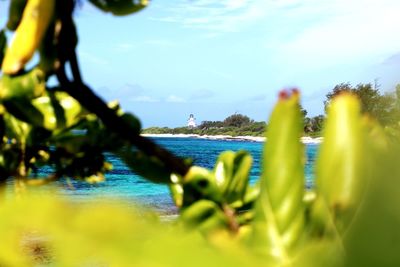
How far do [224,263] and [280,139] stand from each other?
0.72 feet

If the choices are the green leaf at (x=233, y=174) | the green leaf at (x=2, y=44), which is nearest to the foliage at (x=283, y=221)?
the green leaf at (x=233, y=174)

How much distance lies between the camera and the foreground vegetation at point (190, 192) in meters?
0.16

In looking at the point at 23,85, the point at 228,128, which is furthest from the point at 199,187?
the point at 228,128

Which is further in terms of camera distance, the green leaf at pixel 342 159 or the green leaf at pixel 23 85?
the green leaf at pixel 23 85

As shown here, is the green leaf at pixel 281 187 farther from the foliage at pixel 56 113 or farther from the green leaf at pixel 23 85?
the green leaf at pixel 23 85

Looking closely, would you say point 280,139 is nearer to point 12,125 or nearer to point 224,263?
point 224,263

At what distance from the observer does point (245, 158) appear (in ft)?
2.42

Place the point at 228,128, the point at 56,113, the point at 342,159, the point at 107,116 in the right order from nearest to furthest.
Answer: the point at 342,159 → the point at 107,116 → the point at 56,113 → the point at 228,128

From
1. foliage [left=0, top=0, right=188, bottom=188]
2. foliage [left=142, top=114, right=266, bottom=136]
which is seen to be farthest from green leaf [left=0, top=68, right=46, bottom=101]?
foliage [left=142, top=114, right=266, bottom=136]

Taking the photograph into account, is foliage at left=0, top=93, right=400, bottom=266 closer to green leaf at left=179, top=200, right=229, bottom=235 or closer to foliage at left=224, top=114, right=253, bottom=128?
green leaf at left=179, top=200, right=229, bottom=235

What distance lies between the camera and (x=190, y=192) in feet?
2.03

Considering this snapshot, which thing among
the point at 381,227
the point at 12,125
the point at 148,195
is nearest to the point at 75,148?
the point at 12,125

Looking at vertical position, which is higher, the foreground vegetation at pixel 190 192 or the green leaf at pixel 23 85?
the green leaf at pixel 23 85

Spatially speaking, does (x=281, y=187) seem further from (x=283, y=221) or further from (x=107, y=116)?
(x=107, y=116)
